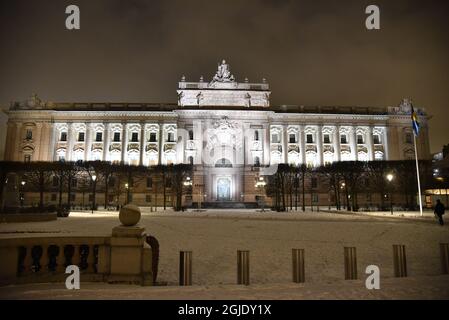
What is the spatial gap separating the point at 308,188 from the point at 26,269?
61650mm

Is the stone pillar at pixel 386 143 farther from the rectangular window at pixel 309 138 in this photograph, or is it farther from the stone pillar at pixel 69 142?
the stone pillar at pixel 69 142

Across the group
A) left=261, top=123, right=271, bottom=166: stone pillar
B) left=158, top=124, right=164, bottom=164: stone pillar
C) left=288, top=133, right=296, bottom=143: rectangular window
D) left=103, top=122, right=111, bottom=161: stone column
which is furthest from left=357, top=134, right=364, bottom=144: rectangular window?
left=103, top=122, right=111, bottom=161: stone column

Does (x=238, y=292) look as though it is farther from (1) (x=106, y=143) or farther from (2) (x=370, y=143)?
(2) (x=370, y=143)

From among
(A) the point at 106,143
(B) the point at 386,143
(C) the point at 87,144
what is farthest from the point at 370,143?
(C) the point at 87,144

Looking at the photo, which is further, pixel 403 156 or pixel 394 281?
pixel 403 156

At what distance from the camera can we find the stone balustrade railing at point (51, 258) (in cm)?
720

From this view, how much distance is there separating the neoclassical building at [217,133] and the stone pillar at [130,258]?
53.4 m

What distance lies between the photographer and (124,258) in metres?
7.45

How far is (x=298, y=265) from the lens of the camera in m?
7.91

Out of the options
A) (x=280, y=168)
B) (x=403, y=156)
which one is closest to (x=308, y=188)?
(x=280, y=168)

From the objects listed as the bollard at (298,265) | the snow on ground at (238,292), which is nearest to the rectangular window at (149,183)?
the snow on ground at (238,292)

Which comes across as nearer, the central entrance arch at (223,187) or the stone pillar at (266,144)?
the central entrance arch at (223,187)

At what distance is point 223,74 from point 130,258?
63.3 metres
